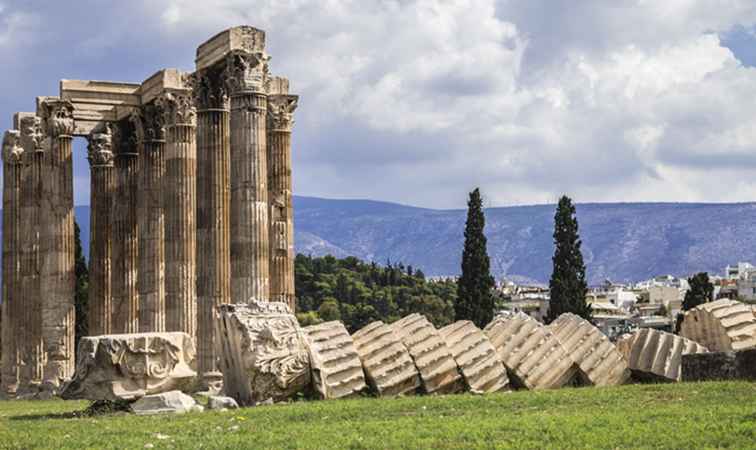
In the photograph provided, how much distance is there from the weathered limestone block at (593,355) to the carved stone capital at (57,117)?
25.3 meters

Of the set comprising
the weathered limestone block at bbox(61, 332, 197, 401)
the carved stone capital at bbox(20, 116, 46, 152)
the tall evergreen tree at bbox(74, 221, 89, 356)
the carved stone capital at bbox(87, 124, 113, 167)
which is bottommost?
the weathered limestone block at bbox(61, 332, 197, 401)

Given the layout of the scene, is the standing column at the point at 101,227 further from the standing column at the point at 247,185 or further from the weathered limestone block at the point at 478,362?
the weathered limestone block at the point at 478,362

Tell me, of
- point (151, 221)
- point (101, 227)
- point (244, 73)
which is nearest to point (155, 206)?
point (151, 221)

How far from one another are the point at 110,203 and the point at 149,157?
4.92m

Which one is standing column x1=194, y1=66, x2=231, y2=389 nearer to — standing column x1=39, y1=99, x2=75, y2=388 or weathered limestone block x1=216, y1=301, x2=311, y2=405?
standing column x1=39, y1=99, x2=75, y2=388

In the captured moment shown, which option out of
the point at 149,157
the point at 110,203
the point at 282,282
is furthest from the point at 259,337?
the point at 110,203

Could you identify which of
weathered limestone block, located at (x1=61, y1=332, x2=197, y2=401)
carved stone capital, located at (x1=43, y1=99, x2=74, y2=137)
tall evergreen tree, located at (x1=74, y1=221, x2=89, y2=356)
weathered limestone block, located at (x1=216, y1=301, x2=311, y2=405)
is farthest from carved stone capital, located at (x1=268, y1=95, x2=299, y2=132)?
tall evergreen tree, located at (x1=74, y1=221, x2=89, y2=356)

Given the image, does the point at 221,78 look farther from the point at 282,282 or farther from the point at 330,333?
the point at 330,333

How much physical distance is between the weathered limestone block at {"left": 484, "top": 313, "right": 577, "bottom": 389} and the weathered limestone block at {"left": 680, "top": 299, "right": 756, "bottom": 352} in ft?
12.1

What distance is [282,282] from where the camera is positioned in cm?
4256

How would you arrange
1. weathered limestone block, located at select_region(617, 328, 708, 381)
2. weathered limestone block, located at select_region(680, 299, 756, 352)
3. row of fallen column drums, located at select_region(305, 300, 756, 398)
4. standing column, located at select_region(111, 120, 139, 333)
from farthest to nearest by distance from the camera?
standing column, located at select_region(111, 120, 139, 333), weathered limestone block, located at select_region(680, 299, 756, 352), weathered limestone block, located at select_region(617, 328, 708, 381), row of fallen column drums, located at select_region(305, 300, 756, 398)

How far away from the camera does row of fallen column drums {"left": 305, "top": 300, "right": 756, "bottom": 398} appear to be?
27266 millimetres

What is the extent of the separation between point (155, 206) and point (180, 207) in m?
4.32

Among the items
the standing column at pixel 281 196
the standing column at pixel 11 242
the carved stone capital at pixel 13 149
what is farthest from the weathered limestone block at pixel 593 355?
the carved stone capital at pixel 13 149
